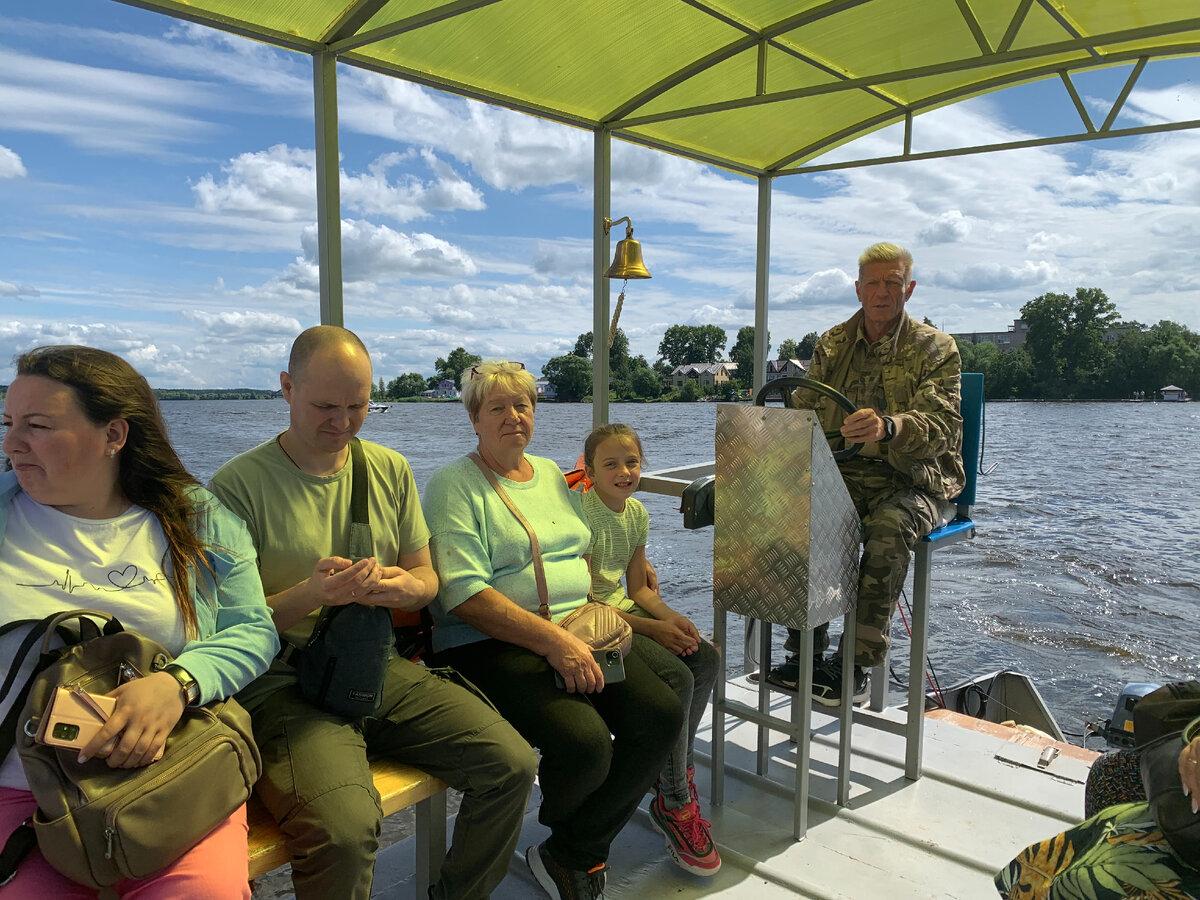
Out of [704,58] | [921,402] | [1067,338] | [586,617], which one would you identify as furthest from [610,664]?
[1067,338]

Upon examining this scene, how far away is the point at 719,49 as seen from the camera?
424cm

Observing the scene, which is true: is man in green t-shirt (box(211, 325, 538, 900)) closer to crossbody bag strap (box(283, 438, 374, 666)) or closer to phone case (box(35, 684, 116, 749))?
crossbody bag strap (box(283, 438, 374, 666))

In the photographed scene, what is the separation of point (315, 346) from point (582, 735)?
113 centimetres

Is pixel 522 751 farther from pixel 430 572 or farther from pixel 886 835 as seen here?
pixel 886 835

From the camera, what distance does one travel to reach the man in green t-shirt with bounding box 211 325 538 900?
1.74 meters

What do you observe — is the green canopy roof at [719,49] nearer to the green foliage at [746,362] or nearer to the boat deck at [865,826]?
the green foliage at [746,362]

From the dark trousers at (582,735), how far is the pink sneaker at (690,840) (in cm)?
27

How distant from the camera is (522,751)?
186 centimetres

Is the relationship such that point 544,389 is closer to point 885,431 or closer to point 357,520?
point 357,520

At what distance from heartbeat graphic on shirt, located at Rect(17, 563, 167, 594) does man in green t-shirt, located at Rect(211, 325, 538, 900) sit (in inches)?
11.8

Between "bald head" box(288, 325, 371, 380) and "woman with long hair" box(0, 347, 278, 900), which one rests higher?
"bald head" box(288, 325, 371, 380)

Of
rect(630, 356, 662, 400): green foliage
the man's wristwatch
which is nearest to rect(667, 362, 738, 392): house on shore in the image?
rect(630, 356, 662, 400): green foliage

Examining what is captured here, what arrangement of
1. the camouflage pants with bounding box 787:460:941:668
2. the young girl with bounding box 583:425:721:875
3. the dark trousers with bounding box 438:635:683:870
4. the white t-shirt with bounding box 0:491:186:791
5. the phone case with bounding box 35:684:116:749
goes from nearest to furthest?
the phone case with bounding box 35:684:116:749, the white t-shirt with bounding box 0:491:186:791, the dark trousers with bounding box 438:635:683:870, the young girl with bounding box 583:425:721:875, the camouflage pants with bounding box 787:460:941:668

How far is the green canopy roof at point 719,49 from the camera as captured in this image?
3.13 metres
